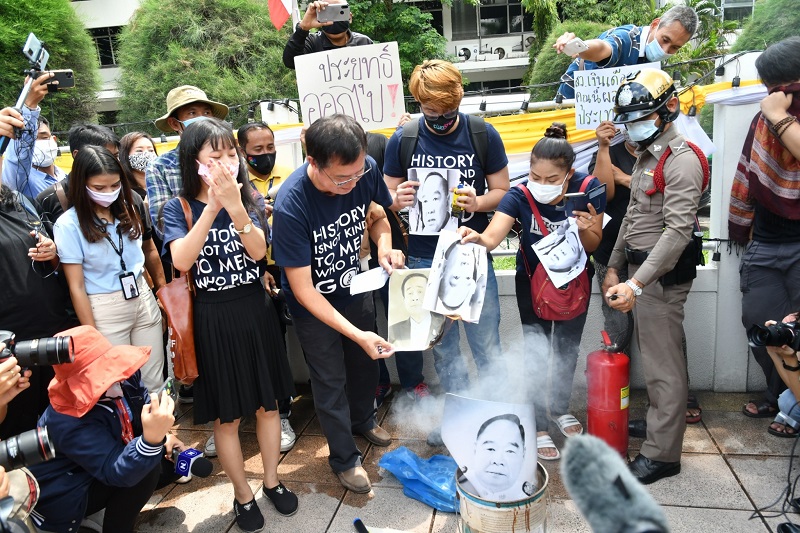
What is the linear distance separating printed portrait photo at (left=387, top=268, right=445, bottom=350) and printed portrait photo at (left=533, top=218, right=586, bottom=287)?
0.77m

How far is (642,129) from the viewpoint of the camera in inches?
126

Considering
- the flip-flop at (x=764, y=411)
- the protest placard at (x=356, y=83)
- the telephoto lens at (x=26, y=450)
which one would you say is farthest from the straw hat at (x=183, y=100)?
the flip-flop at (x=764, y=411)

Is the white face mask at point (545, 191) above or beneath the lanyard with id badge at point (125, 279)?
above

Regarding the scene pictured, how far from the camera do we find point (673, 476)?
11.0 feet

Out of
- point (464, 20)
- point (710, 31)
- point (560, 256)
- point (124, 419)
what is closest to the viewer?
point (124, 419)

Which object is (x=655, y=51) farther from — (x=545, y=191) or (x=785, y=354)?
(x=785, y=354)

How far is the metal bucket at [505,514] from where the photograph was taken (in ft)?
8.08

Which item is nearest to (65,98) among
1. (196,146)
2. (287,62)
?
(287,62)

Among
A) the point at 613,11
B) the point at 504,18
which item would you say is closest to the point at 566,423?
the point at 613,11

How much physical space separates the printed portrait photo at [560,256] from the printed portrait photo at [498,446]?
1.01 m

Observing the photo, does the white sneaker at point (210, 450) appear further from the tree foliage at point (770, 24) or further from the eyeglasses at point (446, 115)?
the tree foliage at point (770, 24)

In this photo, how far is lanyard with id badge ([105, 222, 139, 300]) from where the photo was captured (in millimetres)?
3426

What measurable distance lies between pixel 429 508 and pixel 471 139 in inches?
84.6

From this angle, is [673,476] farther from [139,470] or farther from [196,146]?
[196,146]
